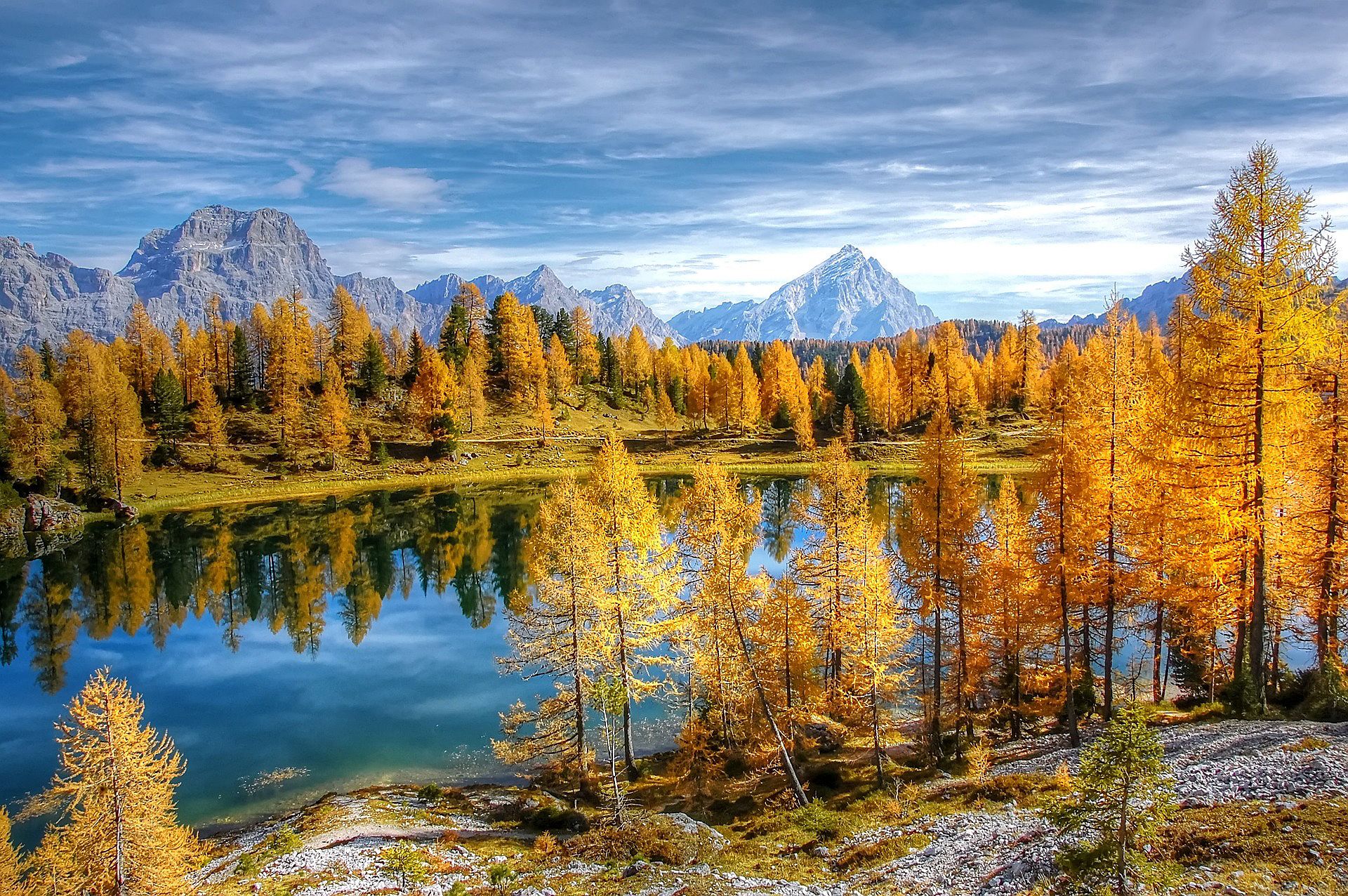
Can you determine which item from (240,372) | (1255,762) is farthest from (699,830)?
(240,372)

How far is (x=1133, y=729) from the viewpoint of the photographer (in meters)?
12.0

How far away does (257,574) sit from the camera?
6631 centimetres

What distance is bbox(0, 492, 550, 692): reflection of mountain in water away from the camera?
182 feet

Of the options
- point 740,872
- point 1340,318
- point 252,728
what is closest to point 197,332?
point 252,728

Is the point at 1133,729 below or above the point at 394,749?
above

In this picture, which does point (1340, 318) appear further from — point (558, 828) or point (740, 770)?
point (558, 828)

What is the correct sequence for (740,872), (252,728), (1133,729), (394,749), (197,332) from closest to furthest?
(1133,729), (740,872), (394,749), (252,728), (197,332)

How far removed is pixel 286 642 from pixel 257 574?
58.1 feet

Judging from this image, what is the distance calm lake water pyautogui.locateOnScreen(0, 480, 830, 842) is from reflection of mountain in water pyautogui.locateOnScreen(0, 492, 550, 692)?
8.6 inches

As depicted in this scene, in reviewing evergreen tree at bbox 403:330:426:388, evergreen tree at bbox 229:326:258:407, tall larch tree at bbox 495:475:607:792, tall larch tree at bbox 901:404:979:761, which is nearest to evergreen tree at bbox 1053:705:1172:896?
tall larch tree at bbox 901:404:979:761

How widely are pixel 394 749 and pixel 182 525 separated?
215ft

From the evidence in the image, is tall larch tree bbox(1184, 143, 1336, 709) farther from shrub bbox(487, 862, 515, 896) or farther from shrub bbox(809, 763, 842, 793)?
shrub bbox(487, 862, 515, 896)

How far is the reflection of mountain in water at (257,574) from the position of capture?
55.5m

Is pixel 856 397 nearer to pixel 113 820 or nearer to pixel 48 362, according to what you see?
pixel 113 820
